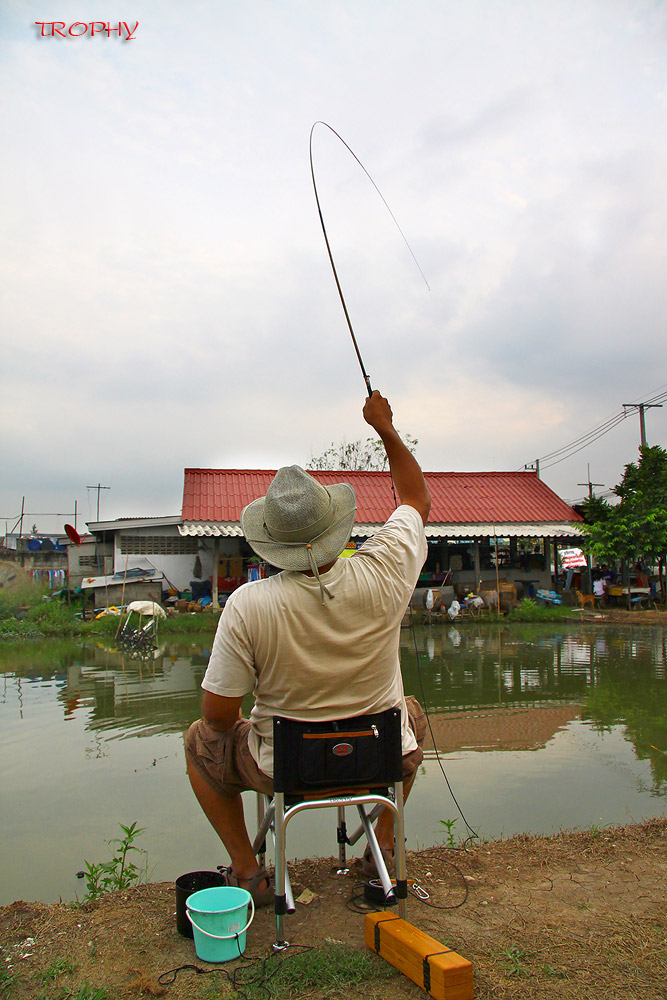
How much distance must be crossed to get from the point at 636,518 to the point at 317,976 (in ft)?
55.1

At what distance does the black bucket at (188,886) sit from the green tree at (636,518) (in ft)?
53.3

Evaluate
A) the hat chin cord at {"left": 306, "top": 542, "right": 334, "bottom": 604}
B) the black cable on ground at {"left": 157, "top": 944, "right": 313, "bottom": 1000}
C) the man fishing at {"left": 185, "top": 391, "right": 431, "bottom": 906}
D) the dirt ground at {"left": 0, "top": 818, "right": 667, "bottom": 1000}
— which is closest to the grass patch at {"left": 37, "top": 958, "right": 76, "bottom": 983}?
the dirt ground at {"left": 0, "top": 818, "right": 667, "bottom": 1000}

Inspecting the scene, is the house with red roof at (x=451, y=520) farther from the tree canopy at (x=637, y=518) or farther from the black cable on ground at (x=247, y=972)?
the black cable on ground at (x=247, y=972)

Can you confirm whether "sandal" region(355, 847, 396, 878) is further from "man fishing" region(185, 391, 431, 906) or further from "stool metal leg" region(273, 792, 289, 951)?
"stool metal leg" region(273, 792, 289, 951)

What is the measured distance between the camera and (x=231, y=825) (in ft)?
7.68

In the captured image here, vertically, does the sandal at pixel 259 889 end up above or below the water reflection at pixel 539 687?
Answer: above

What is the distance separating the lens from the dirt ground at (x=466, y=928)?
1.84 m

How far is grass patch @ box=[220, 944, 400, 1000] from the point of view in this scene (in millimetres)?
1800

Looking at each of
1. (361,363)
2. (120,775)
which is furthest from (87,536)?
(361,363)

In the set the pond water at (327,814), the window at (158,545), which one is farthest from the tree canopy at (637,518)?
the window at (158,545)

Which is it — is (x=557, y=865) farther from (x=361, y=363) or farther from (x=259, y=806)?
(x=361, y=363)

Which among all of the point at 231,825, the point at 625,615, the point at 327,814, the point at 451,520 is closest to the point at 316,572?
→ the point at 231,825

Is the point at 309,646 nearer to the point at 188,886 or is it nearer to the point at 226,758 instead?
the point at 226,758

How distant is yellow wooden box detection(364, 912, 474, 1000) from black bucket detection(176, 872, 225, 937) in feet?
1.79
